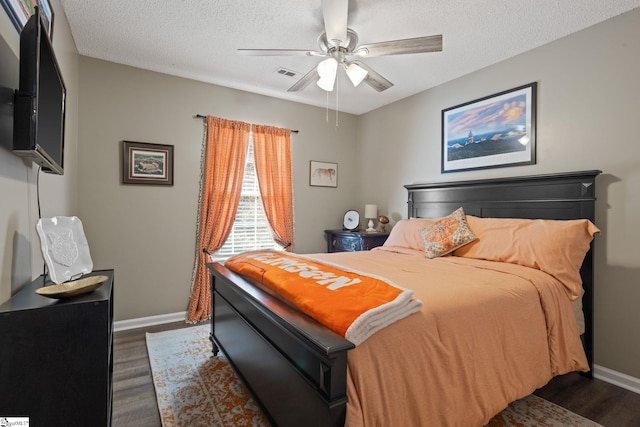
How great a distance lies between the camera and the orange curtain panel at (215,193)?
3516 millimetres

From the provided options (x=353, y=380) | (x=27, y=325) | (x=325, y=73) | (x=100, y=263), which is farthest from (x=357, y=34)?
(x=100, y=263)

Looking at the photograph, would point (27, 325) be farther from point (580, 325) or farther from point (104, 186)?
point (580, 325)

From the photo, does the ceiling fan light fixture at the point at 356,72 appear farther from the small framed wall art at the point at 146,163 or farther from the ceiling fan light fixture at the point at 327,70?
the small framed wall art at the point at 146,163

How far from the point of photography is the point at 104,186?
3121 mm

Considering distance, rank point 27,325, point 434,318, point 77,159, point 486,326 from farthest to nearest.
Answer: point 77,159 → point 486,326 → point 434,318 → point 27,325

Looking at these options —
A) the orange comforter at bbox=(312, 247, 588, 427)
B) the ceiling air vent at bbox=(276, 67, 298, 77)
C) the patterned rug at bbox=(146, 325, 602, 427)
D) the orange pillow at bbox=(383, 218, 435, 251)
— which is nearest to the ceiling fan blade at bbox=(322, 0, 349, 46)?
the ceiling air vent at bbox=(276, 67, 298, 77)

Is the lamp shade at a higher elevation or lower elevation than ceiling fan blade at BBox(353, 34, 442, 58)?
lower

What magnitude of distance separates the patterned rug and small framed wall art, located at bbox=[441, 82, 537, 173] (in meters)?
1.99

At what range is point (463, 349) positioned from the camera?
141 centimetres

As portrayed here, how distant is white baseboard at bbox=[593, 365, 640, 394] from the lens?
2.19 m

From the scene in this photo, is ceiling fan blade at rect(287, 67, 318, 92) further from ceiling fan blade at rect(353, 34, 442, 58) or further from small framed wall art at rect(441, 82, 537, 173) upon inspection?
small framed wall art at rect(441, 82, 537, 173)

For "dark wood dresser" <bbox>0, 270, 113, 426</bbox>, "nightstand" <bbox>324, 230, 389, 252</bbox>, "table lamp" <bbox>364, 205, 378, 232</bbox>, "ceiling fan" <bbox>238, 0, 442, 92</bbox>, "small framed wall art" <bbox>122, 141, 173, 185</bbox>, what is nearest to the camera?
"dark wood dresser" <bbox>0, 270, 113, 426</bbox>

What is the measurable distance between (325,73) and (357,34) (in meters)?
0.52

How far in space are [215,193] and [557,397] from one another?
3.55 m
